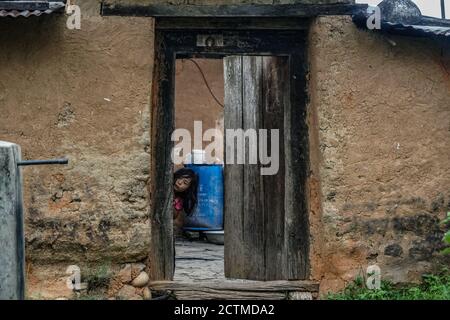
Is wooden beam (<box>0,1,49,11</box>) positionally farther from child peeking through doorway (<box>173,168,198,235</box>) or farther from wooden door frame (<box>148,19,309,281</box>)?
child peeking through doorway (<box>173,168,198,235</box>)

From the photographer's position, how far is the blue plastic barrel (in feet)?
28.5

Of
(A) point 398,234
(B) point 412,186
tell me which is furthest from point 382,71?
(A) point 398,234

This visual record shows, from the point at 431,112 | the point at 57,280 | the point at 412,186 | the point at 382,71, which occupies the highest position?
the point at 382,71

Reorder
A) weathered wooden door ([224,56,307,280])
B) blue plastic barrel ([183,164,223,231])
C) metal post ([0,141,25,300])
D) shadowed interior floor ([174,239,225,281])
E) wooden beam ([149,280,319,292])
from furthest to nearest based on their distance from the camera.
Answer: blue plastic barrel ([183,164,223,231]) → shadowed interior floor ([174,239,225,281]) → weathered wooden door ([224,56,307,280]) → wooden beam ([149,280,319,292]) → metal post ([0,141,25,300])

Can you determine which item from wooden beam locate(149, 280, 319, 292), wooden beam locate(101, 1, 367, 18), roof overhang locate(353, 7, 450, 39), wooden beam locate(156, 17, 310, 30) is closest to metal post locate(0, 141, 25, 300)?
wooden beam locate(149, 280, 319, 292)

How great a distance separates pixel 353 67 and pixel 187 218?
14.3 ft

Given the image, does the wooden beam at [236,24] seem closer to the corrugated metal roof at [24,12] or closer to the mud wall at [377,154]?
the mud wall at [377,154]

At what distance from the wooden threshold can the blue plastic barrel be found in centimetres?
337

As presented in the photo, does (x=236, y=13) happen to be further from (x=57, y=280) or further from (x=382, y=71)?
(x=57, y=280)

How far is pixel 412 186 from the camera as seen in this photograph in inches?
201

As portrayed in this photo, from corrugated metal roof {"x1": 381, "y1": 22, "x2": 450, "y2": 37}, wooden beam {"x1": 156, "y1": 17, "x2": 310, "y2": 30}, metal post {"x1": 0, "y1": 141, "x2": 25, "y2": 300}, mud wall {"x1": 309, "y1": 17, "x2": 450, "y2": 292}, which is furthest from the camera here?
wooden beam {"x1": 156, "y1": 17, "x2": 310, "y2": 30}

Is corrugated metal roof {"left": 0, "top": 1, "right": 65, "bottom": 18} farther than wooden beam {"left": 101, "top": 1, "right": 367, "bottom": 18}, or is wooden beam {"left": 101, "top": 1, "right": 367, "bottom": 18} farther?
wooden beam {"left": 101, "top": 1, "right": 367, "bottom": 18}

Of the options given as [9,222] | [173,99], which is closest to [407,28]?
[173,99]

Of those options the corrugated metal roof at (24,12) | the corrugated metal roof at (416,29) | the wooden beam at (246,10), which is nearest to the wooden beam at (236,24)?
the wooden beam at (246,10)
